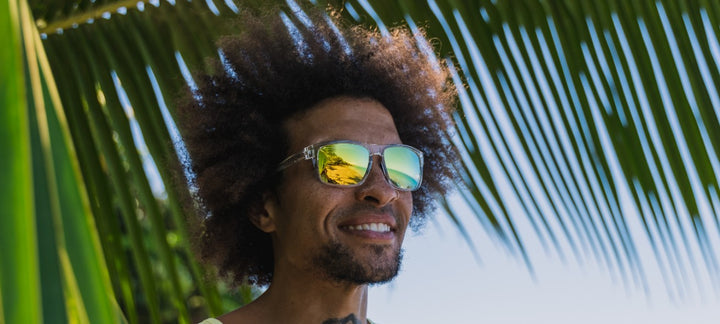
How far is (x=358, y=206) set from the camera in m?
1.70

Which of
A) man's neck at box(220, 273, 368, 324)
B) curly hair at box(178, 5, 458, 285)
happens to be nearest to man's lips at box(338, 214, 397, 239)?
man's neck at box(220, 273, 368, 324)

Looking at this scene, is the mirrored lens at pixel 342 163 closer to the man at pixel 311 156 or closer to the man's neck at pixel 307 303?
the man at pixel 311 156

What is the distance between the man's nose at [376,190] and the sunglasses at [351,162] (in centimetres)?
1

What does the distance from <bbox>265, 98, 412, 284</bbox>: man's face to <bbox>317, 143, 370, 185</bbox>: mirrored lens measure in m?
0.02

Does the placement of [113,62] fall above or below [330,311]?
above

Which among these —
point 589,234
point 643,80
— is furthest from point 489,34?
point 589,234

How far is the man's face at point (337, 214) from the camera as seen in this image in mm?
1686

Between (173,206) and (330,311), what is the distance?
19.5 inches

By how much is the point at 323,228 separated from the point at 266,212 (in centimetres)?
19

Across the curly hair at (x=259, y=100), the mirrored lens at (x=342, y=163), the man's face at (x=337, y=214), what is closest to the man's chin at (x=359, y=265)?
the man's face at (x=337, y=214)

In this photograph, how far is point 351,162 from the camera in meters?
1.73

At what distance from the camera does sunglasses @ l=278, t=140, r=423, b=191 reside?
5.64 feet

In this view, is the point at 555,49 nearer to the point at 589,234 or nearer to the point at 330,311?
the point at 589,234

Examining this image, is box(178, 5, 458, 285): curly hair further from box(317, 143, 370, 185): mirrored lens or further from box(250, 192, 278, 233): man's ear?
box(317, 143, 370, 185): mirrored lens
